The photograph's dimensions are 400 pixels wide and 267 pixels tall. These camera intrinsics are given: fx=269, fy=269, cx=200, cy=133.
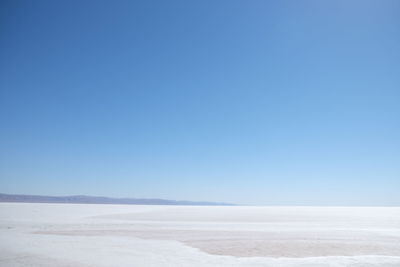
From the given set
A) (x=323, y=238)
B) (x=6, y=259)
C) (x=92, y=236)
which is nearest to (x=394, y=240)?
(x=323, y=238)

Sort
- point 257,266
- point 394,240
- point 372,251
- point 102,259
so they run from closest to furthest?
point 257,266, point 102,259, point 372,251, point 394,240

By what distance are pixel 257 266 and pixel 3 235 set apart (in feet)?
50.7

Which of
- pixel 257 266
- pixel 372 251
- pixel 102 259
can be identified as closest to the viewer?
pixel 257 266

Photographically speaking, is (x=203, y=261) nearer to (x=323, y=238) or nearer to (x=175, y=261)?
(x=175, y=261)

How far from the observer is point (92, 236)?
53.7 feet

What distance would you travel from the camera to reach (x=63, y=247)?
1302 cm

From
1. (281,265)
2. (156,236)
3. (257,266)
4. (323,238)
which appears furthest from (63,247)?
(323,238)

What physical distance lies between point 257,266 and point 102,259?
20.1 ft

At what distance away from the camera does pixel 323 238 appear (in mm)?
16344

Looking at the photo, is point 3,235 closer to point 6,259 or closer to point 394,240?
point 6,259

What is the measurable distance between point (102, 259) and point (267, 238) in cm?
998

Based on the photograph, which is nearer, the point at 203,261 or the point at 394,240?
the point at 203,261

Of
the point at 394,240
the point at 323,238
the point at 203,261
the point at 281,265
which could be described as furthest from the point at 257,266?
the point at 394,240

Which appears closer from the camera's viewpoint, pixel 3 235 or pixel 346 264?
pixel 346 264
